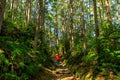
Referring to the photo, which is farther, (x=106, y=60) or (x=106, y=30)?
(x=106, y=30)

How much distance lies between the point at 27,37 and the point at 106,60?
8.84 meters

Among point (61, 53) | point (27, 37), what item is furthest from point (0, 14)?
point (61, 53)

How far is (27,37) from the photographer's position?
19500 millimetres

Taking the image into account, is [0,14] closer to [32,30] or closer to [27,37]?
[27,37]

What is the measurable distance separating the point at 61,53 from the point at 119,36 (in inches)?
974

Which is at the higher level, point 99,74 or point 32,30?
point 32,30

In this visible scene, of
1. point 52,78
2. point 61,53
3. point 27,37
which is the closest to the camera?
point 52,78

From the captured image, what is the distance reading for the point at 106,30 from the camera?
14.7m

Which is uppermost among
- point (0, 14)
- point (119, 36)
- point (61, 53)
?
point (0, 14)

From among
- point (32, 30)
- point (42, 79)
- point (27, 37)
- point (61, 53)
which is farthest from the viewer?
point (61, 53)

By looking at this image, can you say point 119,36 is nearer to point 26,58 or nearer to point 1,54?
point 26,58

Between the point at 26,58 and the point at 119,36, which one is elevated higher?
the point at 119,36

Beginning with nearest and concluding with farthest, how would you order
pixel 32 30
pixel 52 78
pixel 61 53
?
pixel 52 78 → pixel 32 30 → pixel 61 53

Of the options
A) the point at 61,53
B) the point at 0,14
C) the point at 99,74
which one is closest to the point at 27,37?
the point at 99,74
